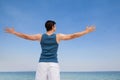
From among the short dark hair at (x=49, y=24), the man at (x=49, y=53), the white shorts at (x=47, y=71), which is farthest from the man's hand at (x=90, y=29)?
the white shorts at (x=47, y=71)

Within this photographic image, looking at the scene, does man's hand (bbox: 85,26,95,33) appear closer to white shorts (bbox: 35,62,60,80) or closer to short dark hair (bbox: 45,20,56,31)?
short dark hair (bbox: 45,20,56,31)

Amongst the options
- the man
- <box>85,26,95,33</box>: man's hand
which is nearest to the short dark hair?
the man

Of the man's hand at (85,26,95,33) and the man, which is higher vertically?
the man's hand at (85,26,95,33)

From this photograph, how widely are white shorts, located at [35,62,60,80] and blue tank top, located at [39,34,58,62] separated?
0.06 m

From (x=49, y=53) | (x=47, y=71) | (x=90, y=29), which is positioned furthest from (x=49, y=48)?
(x=90, y=29)

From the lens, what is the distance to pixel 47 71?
431cm

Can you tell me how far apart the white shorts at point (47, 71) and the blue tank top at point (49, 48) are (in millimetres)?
63

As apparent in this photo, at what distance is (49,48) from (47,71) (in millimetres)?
316

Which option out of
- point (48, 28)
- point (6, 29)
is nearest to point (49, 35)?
point (48, 28)

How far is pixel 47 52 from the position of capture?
14.3 ft

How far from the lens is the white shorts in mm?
4270

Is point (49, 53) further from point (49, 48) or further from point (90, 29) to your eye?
point (90, 29)

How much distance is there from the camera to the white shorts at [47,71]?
4.27 m

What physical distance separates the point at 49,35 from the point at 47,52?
0.25 m
